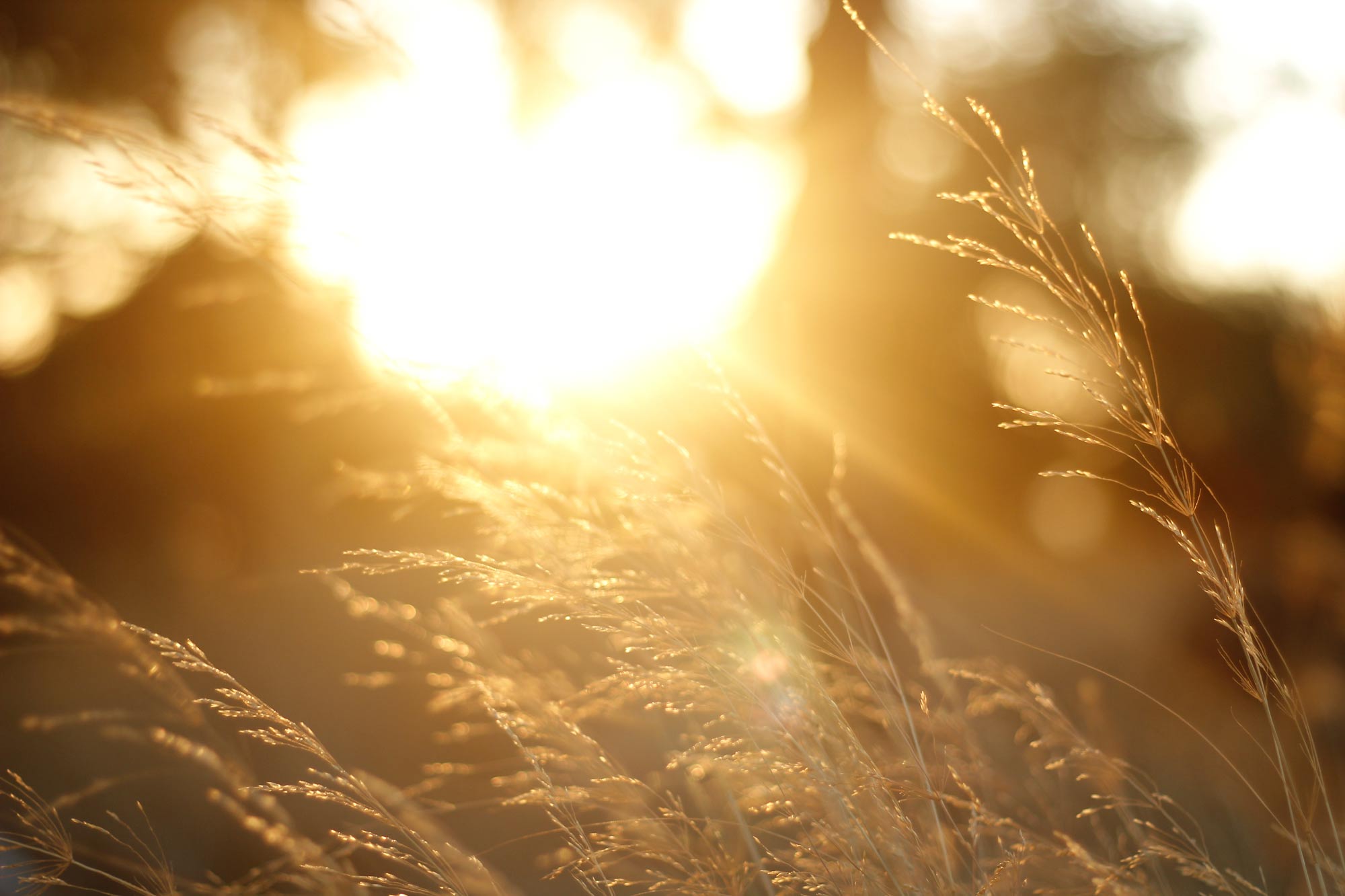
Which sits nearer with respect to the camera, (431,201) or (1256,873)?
(431,201)

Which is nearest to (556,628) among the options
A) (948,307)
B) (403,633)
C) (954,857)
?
(403,633)

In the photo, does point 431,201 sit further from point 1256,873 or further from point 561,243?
point 1256,873

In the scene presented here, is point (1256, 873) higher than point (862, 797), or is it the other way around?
point (862, 797)

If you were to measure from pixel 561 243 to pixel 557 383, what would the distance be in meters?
0.35

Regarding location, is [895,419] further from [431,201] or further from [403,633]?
[431,201]

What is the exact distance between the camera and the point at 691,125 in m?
6.29

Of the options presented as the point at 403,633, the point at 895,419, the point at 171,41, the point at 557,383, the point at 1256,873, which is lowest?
the point at 1256,873

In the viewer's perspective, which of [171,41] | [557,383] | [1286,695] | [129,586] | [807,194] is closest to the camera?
[1286,695]

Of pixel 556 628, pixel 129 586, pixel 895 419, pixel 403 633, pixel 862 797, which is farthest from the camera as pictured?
pixel 129 586

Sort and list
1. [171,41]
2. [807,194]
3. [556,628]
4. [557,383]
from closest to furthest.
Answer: [557,383], [807,194], [556,628], [171,41]

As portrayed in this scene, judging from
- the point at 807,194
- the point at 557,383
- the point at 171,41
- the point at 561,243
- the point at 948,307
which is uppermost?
the point at 171,41

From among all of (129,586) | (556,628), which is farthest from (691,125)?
(129,586)

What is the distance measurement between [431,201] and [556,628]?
573cm

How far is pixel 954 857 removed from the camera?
1.43m
